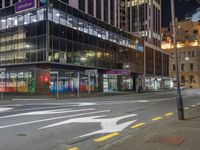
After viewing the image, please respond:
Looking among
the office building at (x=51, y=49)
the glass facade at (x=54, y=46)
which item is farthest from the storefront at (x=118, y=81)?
the glass facade at (x=54, y=46)

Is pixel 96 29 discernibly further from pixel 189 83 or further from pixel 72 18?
pixel 189 83

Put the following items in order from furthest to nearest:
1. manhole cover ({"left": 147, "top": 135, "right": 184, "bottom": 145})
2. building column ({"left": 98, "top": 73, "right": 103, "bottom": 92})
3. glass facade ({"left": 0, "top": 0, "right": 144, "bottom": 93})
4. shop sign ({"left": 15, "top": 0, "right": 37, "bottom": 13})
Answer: building column ({"left": 98, "top": 73, "right": 103, "bottom": 92}) → shop sign ({"left": 15, "top": 0, "right": 37, "bottom": 13}) → glass facade ({"left": 0, "top": 0, "right": 144, "bottom": 93}) → manhole cover ({"left": 147, "top": 135, "right": 184, "bottom": 145})

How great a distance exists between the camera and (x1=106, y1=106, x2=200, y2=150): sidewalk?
22.3ft

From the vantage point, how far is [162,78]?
268ft

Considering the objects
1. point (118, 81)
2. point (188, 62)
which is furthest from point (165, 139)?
point (188, 62)

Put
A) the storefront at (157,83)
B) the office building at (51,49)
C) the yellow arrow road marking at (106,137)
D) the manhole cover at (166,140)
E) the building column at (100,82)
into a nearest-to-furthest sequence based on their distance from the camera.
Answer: the manhole cover at (166,140)
the yellow arrow road marking at (106,137)
the office building at (51,49)
the building column at (100,82)
the storefront at (157,83)

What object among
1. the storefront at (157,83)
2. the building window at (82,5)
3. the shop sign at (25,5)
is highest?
the building window at (82,5)

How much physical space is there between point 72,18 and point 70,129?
35854 mm

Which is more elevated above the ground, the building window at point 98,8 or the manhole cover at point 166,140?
the building window at point 98,8

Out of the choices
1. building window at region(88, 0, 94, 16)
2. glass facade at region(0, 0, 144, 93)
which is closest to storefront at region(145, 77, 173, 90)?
glass facade at region(0, 0, 144, 93)

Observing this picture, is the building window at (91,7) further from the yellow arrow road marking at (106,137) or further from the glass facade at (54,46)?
the yellow arrow road marking at (106,137)

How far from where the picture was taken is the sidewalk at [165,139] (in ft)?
22.3

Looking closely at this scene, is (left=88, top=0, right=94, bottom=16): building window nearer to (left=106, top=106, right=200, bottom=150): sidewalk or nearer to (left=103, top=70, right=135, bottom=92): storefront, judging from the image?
(left=103, top=70, right=135, bottom=92): storefront

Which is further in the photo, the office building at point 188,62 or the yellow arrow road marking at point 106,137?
the office building at point 188,62
